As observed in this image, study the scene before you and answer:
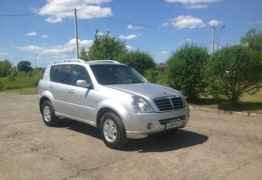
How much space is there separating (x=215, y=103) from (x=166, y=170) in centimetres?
779

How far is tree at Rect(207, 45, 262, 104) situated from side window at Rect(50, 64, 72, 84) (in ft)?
18.2

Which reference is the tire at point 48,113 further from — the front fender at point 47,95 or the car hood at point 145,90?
the car hood at point 145,90

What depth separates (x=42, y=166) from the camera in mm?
5129

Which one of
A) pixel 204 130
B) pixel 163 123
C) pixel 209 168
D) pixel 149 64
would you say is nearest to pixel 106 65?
pixel 163 123

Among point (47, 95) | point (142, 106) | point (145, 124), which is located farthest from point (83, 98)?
point (47, 95)

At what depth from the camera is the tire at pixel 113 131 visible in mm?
5770

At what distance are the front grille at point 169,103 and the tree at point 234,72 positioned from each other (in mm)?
4845

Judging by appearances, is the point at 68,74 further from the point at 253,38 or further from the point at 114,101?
the point at 253,38

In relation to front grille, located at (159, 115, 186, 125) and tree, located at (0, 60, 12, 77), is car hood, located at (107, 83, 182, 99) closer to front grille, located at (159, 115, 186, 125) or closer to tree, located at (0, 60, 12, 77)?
front grille, located at (159, 115, 186, 125)

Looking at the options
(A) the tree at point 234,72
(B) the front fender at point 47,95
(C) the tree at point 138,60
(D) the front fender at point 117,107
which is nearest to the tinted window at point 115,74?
(D) the front fender at point 117,107

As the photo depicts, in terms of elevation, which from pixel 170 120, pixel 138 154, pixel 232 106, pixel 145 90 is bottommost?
pixel 138 154

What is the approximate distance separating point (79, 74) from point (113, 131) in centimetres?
196

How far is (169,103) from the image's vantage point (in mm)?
5953

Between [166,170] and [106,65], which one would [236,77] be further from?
[166,170]
